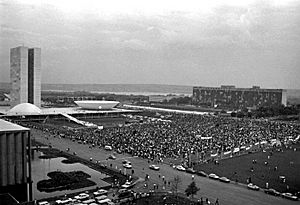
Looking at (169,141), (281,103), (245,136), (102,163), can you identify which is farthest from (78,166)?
(281,103)

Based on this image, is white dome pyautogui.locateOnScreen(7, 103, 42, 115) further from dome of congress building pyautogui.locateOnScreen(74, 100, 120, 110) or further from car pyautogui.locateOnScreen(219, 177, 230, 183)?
car pyautogui.locateOnScreen(219, 177, 230, 183)

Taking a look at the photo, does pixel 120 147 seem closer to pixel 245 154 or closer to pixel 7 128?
pixel 245 154

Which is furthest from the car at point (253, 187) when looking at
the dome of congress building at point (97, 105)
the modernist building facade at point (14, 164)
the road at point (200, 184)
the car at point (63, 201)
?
the dome of congress building at point (97, 105)

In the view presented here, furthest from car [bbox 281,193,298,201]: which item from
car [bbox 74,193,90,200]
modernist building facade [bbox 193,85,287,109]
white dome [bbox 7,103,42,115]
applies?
modernist building facade [bbox 193,85,287,109]

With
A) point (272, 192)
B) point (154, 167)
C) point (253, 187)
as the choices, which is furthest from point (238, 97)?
point (272, 192)

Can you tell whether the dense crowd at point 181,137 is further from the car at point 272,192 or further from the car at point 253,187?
the car at point 272,192

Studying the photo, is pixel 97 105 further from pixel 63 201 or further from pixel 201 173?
pixel 63 201
